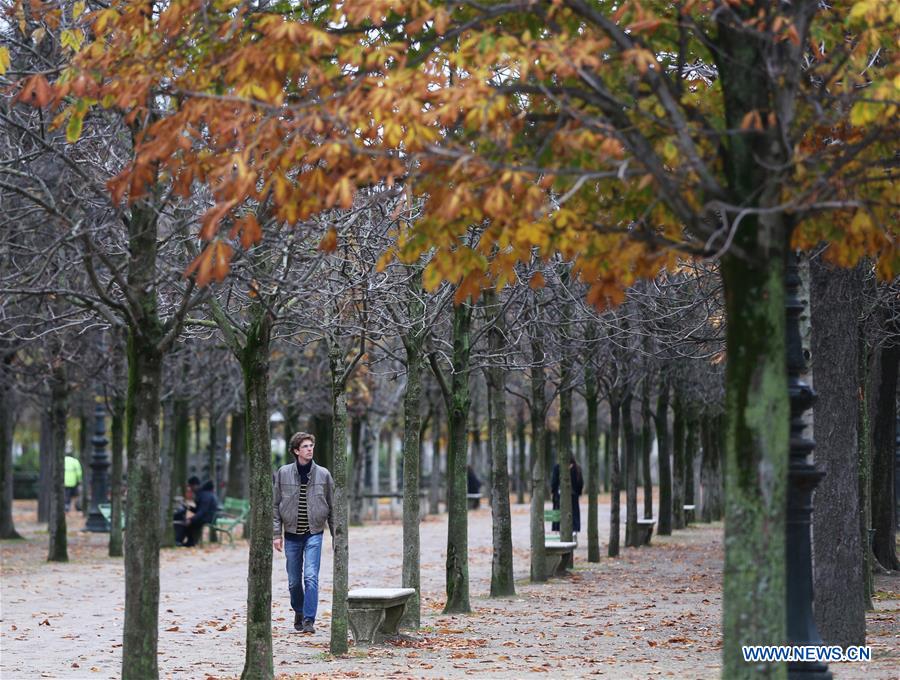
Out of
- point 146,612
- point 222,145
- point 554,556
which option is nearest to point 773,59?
point 222,145

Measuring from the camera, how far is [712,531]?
1323 inches

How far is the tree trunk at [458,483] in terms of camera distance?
15.6 meters

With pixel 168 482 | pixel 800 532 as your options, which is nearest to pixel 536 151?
pixel 800 532

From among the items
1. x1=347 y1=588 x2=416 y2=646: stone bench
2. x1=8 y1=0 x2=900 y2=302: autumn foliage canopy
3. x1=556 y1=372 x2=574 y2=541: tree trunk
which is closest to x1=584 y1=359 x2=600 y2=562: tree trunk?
x1=556 y1=372 x2=574 y2=541: tree trunk

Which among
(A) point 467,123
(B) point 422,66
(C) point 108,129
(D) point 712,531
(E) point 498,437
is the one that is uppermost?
(C) point 108,129

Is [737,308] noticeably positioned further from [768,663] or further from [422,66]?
[422,66]

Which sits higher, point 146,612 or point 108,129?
point 108,129

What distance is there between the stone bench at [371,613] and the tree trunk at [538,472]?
6396mm

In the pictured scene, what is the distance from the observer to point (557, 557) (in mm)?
20953

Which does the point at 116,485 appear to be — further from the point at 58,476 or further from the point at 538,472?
the point at 538,472

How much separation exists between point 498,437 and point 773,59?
36.6 ft

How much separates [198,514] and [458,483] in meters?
14.3

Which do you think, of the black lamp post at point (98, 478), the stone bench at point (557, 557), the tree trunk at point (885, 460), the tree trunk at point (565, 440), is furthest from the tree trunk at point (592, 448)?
the black lamp post at point (98, 478)

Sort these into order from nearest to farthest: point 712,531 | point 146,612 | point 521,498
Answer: point 146,612 < point 712,531 < point 521,498
